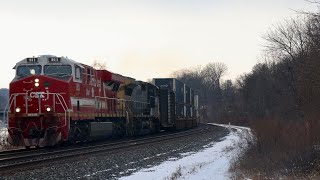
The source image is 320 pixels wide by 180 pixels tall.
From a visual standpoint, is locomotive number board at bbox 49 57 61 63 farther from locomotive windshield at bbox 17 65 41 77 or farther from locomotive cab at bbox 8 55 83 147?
locomotive windshield at bbox 17 65 41 77

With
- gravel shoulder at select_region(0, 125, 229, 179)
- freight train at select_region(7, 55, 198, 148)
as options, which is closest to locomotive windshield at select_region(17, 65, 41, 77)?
freight train at select_region(7, 55, 198, 148)

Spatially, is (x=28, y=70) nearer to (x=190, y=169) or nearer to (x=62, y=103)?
(x=62, y=103)

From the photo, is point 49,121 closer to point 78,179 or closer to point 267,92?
point 78,179

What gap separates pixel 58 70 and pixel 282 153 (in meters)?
11.0

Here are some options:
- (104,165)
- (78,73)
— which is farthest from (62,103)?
(104,165)

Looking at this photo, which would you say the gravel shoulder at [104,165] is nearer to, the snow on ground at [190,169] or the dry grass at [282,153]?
the snow on ground at [190,169]

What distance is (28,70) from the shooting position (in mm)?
19984

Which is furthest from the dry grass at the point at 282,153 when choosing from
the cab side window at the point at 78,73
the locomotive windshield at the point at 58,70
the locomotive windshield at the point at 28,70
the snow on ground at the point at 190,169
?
the locomotive windshield at the point at 28,70

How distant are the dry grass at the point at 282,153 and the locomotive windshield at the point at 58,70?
8.75 metres

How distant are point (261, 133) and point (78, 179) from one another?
327 inches

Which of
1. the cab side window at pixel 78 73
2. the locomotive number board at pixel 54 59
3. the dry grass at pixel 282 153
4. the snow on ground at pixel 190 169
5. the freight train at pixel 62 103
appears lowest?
the snow on ground at pixel 190 169

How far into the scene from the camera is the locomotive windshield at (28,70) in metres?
19.8

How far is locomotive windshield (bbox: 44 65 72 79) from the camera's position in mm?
19891

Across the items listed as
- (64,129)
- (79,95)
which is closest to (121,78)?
(79,95)
